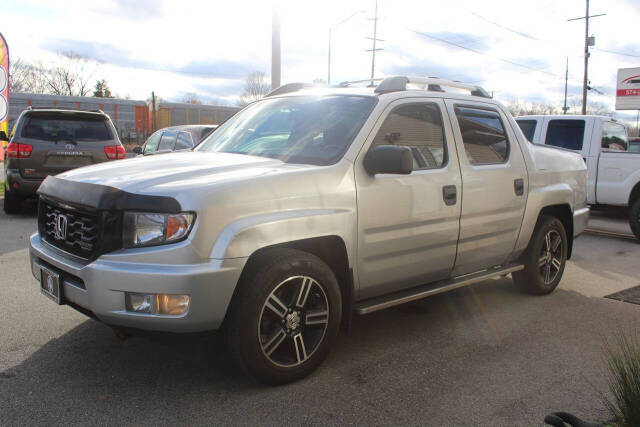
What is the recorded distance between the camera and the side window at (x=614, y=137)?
10.3 m

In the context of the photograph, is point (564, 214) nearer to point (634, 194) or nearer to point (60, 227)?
point (60, 227)

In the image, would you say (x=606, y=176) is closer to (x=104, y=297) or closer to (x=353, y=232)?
(x=353, y=232)

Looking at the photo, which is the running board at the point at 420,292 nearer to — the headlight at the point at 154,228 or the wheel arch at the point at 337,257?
the wheel arch at the point at 337,257

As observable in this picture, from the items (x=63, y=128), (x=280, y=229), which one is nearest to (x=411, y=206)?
(x=280, y=229)

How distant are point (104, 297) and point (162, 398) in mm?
702

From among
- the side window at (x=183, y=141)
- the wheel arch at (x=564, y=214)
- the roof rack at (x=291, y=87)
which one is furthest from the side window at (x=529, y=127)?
the roof rack at (x=291, y=87)

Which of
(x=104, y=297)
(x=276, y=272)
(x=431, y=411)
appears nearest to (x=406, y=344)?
(x=431, y=411)

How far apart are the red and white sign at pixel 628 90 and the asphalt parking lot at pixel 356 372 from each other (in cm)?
3501

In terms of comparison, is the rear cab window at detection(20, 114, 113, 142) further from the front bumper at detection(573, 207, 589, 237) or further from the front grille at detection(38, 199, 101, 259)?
the front bumper at detection(573, 207, 589, 237)

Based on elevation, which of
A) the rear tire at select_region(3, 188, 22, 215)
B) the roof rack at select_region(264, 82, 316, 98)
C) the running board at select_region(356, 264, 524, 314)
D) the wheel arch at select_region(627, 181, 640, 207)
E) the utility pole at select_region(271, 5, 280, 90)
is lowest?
the rear tire at select_region(3, 188, 22, 215)

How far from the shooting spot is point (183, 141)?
12227 millimetres

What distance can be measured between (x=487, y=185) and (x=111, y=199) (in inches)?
114

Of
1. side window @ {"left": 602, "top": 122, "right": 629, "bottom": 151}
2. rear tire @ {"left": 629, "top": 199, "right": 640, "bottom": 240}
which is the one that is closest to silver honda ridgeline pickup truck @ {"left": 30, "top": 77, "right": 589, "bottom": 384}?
rear tire @ {"left": 629, "top": 199, "right": 640, "bottom": 240}

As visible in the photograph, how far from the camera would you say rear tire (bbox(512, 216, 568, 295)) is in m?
5.31
